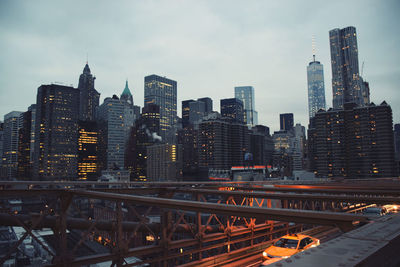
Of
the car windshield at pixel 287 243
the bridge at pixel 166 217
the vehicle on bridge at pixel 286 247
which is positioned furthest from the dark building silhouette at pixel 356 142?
the car windshield at pixel 287 243

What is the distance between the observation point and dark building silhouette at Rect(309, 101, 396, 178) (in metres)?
166

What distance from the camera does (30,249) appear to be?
221ft

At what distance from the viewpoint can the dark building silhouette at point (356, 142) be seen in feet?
544

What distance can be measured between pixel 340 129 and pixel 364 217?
20212 centimetres

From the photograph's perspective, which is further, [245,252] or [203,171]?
[203,171]

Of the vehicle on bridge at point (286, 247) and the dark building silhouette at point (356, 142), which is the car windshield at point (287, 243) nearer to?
the vehicle on bridge at point (286, 247)

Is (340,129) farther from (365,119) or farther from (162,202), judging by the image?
(162,202)

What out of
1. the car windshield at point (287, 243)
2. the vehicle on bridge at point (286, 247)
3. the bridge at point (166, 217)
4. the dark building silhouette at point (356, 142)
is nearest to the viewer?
the bridge at point (166, 217)

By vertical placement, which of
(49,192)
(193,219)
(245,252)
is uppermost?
(49,192)

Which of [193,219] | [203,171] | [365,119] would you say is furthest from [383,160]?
[193,219]

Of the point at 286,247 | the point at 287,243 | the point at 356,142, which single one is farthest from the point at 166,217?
the point at 356,142

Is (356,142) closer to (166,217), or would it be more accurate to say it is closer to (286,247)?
(286,247)

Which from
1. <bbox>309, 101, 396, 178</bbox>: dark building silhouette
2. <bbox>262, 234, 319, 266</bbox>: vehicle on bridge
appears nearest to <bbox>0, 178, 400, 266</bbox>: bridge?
<bbox>262, 234, 319, 266</bbox>: vehicle on bridge

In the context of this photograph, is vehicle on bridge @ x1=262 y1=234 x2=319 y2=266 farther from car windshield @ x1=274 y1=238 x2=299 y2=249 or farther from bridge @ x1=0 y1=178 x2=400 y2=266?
bridge @ x1=0 y1=178 x2=400 y2=266
